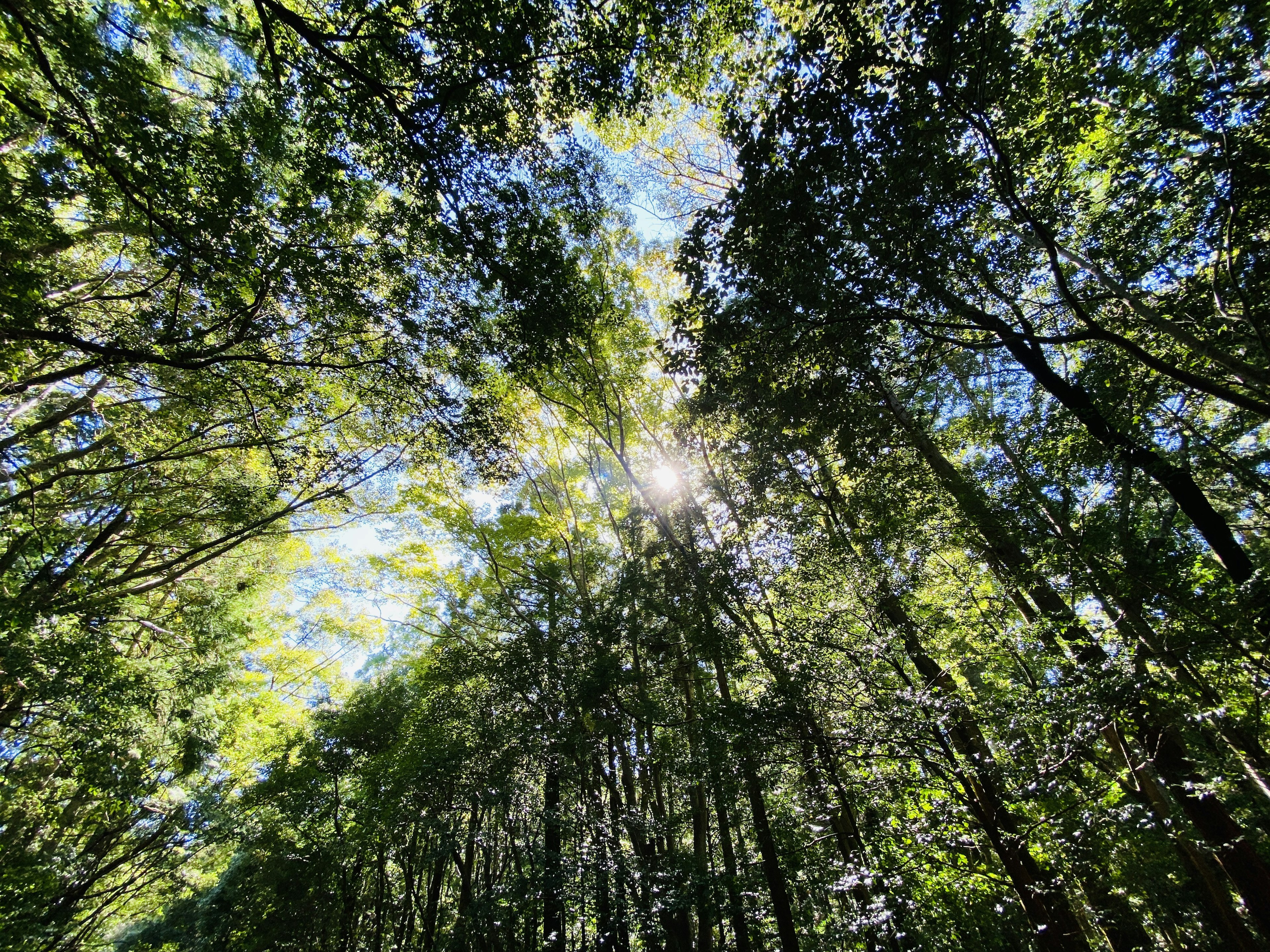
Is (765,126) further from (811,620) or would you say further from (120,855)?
(120,855)

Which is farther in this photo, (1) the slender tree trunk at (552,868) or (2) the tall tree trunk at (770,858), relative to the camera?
(1) the slender tree trunk at (552,868)

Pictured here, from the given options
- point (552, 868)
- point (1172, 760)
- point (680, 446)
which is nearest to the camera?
point (1172, 760)

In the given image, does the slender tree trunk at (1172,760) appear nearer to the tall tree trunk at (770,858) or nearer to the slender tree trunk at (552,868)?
the tall tree trunk at (770,858)

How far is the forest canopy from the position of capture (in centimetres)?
377

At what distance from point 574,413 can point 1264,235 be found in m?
8.39

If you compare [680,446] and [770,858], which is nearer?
[770,858]

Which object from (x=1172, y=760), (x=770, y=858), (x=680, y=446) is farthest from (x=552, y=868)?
(x=1172, y=760)

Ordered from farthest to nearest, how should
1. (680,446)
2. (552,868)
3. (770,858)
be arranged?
(680,446) → (552,868) → (770,858)

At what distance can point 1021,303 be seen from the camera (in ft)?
17.5

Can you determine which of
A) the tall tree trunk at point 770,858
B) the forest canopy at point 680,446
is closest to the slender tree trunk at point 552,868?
the forest canopy at point 680,446

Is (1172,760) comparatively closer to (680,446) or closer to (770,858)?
(770,858)

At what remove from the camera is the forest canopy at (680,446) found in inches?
148

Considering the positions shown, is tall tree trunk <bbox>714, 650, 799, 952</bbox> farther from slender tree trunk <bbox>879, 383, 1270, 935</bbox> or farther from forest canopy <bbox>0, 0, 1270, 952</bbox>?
slender tree trunk <bbox>879, 383, 1270, 935</bbox>

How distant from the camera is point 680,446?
7.23 metres
